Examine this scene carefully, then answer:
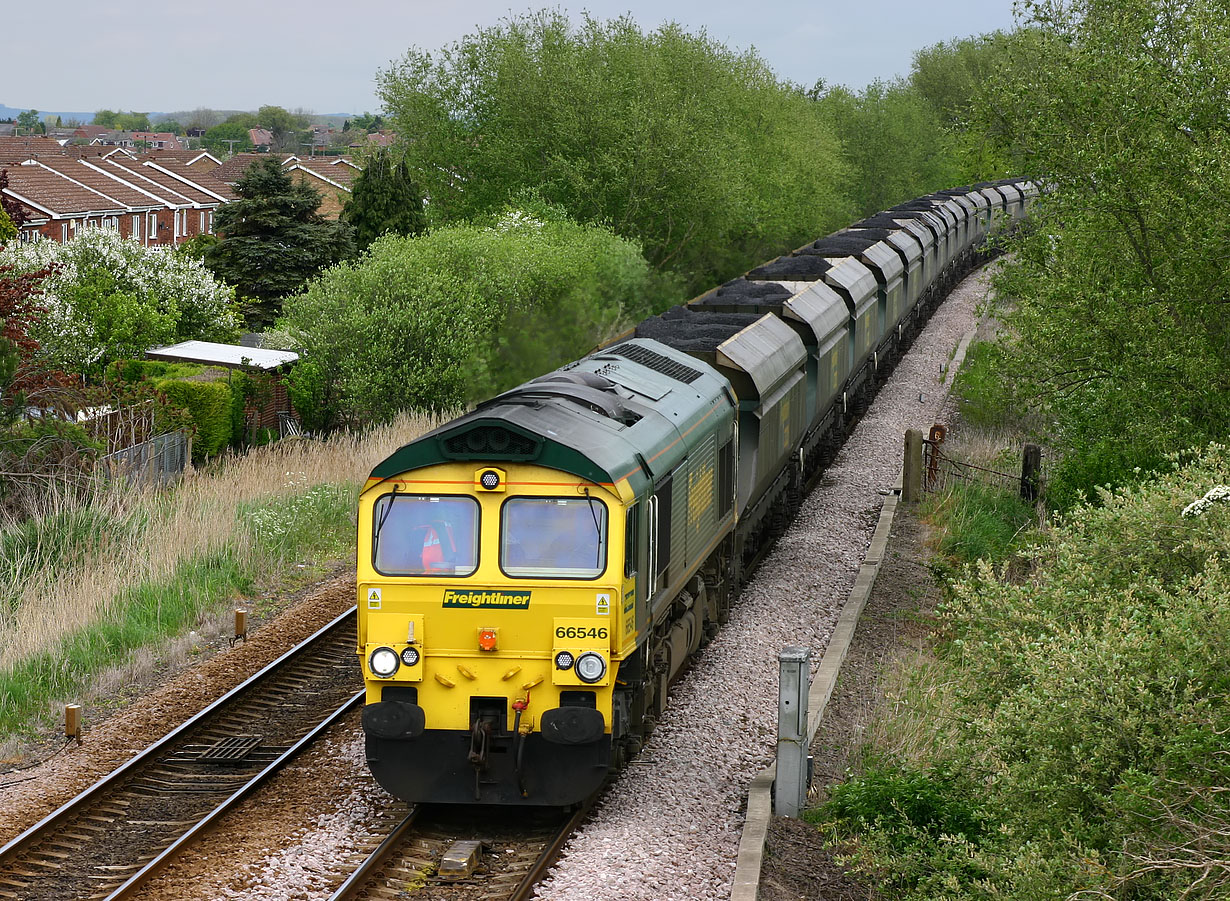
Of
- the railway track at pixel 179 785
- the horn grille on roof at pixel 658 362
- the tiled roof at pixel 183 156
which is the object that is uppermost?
the tiled roof at pixel 183 156

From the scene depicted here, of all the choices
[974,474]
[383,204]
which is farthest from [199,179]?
[974,474]

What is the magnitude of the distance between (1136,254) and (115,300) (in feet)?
74.0

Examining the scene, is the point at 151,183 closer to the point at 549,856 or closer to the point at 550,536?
the point at 550,536

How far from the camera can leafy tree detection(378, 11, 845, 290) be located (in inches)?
1769

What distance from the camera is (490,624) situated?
9.35 metres

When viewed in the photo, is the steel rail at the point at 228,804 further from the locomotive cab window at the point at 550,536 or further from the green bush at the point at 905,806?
the green bush at the point at 905,806

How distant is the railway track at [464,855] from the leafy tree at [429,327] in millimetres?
16032

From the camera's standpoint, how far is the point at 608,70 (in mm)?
47094

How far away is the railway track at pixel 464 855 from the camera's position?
8.80 meters

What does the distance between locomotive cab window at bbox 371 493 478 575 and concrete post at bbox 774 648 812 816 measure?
8.37ft

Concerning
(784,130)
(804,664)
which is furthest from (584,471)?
(784,130)

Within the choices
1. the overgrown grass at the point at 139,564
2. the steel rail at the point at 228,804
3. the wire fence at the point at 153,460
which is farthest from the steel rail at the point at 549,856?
the wire fence at the point at 153,460

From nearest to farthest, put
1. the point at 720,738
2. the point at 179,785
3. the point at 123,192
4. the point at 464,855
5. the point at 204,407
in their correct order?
the point at 464,855 < the point at 179,785 < the point at 720,738 < the point at 204,407 < the point at 123,192

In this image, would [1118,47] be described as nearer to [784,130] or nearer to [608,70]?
[608,70]
